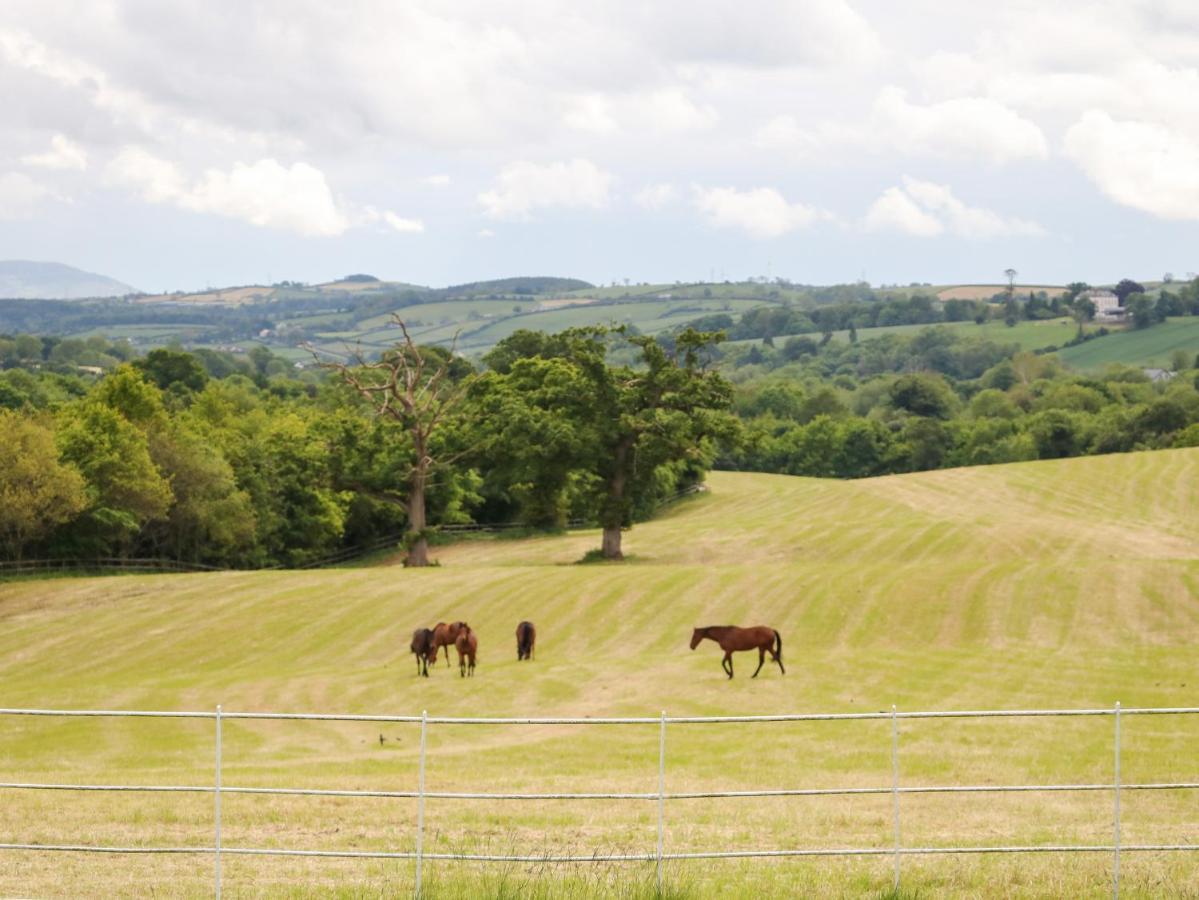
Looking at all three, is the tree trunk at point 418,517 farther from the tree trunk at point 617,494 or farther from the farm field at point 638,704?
the tree trunk at point 617,494

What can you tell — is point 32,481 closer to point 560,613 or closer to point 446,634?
point 560,613

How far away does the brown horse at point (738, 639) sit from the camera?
115ft

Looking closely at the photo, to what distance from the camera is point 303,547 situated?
86.4 meters

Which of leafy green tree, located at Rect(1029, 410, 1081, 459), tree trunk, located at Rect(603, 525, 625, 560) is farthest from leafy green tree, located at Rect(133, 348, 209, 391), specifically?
tree trunk, located at Rect(603, 525, 625, 560)

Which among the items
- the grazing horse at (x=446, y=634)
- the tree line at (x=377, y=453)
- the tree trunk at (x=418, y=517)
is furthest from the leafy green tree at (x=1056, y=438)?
the grazing horse at (x=446, y=634)

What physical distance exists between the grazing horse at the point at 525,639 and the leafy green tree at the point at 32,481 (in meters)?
29.9

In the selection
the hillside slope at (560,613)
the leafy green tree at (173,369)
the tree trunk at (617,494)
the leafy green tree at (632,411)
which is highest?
the leafy green tree at (173,369)

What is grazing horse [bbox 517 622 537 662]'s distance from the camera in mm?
39594

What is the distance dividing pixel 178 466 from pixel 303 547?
14.5 metres

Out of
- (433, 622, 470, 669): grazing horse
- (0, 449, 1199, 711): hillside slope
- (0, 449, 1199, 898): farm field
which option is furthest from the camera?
(0, 449, 1199, 711): hillside slope

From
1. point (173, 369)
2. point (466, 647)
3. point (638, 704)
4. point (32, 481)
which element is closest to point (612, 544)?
point (32, 481)

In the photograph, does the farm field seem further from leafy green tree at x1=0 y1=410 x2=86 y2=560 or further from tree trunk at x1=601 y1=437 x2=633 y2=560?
tree trunk at x1=601 y1=437 x2=633 y2=560

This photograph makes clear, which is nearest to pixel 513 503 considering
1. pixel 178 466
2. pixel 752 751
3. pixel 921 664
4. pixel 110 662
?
pixel 178 466

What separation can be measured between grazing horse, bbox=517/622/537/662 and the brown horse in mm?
5989
